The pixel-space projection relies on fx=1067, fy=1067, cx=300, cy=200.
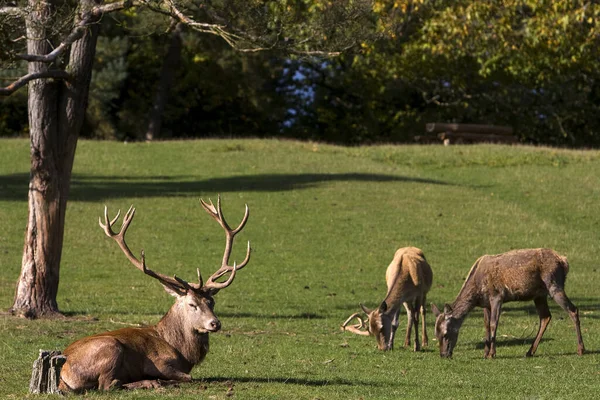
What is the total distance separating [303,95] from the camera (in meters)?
59.3

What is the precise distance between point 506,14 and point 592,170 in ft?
21.9

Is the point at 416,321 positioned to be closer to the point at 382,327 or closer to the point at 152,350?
the point at 382,327

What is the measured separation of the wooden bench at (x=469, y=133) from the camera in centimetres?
4450

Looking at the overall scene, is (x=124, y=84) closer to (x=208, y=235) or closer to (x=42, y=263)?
(x=208, y=235)

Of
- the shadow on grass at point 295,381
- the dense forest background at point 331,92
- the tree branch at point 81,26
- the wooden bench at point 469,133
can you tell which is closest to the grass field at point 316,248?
the shadow on grass at point 295,381

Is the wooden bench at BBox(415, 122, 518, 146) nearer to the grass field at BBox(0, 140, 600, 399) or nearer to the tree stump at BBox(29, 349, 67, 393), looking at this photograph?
the grass field at BBox(0, 140, 600, 399)

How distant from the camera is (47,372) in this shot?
9047 mm

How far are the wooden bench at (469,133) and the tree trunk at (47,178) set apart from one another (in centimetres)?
2962

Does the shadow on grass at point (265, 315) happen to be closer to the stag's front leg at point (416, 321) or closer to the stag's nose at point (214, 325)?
the stag's front leg at point (416, 321)

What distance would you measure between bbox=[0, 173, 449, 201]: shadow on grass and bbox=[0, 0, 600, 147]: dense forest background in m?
12.2

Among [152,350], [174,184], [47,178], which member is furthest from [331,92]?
[152,350]

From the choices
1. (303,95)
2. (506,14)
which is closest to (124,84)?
(303,95)

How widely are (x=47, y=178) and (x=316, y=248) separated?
961cm

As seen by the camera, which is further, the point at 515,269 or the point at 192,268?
the point at 192,268
